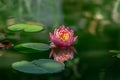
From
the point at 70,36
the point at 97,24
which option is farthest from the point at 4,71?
the point at 97,24

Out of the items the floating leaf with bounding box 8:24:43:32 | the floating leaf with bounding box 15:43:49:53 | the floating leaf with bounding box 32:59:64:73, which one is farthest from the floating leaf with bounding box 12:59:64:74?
the floating leaf with bounding box 8:24:43:32

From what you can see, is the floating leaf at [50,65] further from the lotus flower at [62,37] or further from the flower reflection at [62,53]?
the lotus flower at [62,37]

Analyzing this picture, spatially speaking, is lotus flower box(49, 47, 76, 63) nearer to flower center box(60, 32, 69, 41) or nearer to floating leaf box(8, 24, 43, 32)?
flower center box(60, 32, 69, 41)

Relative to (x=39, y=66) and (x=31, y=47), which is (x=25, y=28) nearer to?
(x=31, y=47)

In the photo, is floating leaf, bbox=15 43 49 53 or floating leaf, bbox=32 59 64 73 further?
floating leaf, bbox=15 43 49 53

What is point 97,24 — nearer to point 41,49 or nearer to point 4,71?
point 41,49

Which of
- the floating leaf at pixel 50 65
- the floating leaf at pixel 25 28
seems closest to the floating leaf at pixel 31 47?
the floating leaf at pixel 50 65
